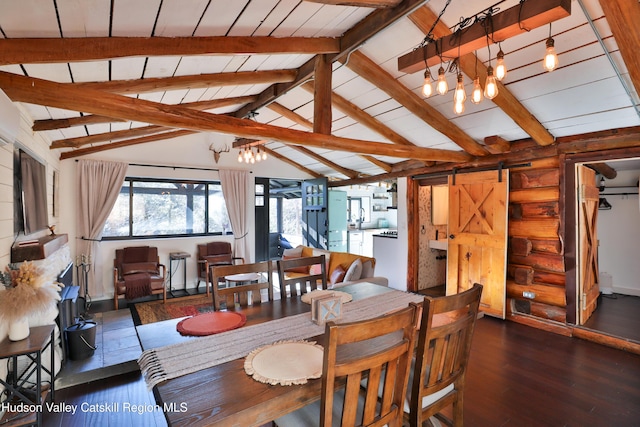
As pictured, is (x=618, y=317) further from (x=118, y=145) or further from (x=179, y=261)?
(x=118, y=145)

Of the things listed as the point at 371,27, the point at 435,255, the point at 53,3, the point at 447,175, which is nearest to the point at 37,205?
the point at 53,3

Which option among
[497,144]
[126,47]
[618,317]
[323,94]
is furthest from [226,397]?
[618,317]

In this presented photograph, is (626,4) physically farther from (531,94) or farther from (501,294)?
(501,294)

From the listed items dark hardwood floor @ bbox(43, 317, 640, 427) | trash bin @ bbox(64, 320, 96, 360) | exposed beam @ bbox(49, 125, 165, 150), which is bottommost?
dark hardwood floor @ bbox(43, 317, 640, 427)

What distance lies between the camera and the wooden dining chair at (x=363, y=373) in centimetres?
117

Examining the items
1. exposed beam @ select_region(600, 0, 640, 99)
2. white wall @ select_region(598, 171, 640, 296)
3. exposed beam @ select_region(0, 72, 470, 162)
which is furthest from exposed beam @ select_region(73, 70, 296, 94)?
white wall @ select_region(598, 171, 640, 296)

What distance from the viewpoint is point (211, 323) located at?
1938 millimetres

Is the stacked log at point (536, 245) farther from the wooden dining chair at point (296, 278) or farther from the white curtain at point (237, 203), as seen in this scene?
the white curtain at point (237, 203)

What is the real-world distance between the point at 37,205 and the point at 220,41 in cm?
238

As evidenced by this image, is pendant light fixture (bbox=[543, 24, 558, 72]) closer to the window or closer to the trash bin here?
the trash bin

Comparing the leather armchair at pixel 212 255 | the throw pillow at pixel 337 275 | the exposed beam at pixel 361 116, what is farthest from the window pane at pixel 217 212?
the exposed beam at pixel 361 116

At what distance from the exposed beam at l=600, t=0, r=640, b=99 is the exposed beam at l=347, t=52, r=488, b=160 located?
1.77 metres

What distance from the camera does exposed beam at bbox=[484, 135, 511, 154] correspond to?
4016 millimetres

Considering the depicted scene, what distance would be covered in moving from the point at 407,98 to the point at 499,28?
73.6 inches
